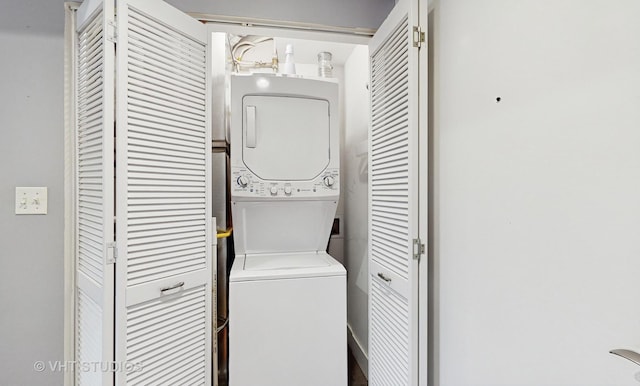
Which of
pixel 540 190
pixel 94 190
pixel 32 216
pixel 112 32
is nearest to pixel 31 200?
pixel 32 216

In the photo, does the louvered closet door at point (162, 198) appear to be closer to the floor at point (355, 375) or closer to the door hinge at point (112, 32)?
the door hinge at point (112, 32)

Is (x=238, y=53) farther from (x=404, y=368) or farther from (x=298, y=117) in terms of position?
(x=404, y=368)

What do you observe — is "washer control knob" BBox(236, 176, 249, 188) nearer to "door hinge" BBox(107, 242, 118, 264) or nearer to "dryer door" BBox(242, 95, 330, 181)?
"dryer door" BBox(242, 95, 330, 181)

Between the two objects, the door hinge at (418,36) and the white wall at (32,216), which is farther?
the white wall at (32,216)

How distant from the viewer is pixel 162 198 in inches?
56.7

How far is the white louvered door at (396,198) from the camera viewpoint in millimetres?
1332

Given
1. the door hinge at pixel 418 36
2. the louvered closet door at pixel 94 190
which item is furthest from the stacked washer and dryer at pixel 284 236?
the door hinge at pixel 418 36

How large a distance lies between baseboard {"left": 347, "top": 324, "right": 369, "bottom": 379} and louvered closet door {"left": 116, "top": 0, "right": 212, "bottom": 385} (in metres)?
1.23

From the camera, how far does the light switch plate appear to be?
158 cm

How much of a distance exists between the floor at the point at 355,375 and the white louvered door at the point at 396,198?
579 mm

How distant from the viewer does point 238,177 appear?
6.55 feet

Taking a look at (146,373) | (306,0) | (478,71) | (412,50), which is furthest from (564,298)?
(306,0)

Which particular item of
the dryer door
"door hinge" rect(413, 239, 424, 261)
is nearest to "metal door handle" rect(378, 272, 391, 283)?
"door hinge" rect(413, 239, 424, 261)

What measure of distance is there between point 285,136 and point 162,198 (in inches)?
37.0
